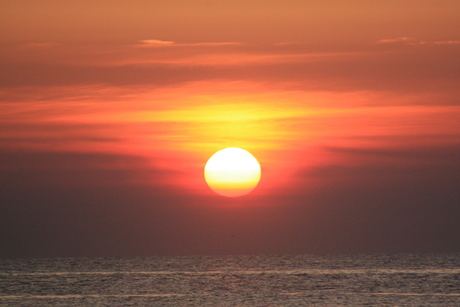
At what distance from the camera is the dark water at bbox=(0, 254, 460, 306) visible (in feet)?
51.1

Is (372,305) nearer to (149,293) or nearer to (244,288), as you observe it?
(244,288)

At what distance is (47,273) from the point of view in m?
20.7

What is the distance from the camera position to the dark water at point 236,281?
15.6m

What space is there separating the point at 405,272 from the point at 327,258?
4.99 metres

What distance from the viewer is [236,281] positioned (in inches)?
727

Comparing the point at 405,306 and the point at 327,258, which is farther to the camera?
the point at 327,258

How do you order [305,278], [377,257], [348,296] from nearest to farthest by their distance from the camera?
[348,296]
[305,278]
[377,257]

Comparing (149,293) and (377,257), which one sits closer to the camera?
(149,293)

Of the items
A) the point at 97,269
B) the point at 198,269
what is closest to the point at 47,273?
the point at 97,269

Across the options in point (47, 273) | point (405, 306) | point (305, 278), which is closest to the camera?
point (405, 306)

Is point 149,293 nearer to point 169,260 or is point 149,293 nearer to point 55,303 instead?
point 55,303

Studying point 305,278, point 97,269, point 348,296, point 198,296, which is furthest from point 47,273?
point 348,296

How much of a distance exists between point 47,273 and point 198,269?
4977 mm

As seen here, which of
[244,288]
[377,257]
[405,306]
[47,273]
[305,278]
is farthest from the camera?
[377,257]
